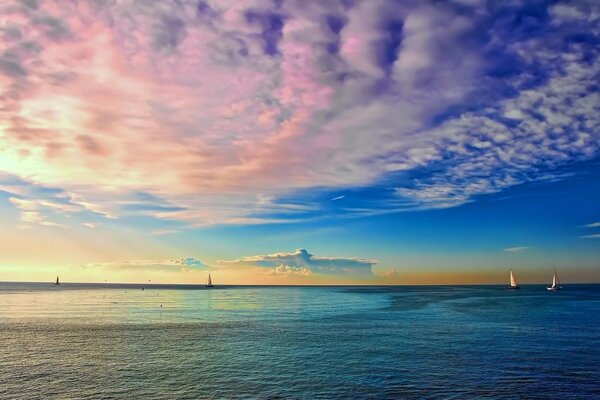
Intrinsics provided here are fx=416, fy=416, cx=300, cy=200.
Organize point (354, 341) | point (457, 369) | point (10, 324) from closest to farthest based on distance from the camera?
point (457, 369) < point (354, 341) < point (10, 324)

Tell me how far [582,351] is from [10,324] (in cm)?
12251

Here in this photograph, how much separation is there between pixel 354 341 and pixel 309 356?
55.6 feet

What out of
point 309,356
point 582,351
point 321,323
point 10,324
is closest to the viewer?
point 309,356

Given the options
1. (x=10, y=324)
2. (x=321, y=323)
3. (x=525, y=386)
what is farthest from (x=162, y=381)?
(x=10, y=324)

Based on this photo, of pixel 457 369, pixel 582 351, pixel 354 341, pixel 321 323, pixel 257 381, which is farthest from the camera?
pixel 321 323

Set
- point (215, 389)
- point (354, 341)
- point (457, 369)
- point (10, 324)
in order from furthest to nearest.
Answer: point (10, 324), point (354, 341), point (457, 369), point (215, 389)

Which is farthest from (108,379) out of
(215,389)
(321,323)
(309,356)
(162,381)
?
(321,323)

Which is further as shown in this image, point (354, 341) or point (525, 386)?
point (354, 341)

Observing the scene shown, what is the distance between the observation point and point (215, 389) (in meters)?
47.2

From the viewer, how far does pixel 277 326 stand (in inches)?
4080

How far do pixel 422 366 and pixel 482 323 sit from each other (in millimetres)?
58735

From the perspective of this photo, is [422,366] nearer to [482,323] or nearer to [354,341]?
[354,341]

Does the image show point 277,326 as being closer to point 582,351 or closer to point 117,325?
point 117,325

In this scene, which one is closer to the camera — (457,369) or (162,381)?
(162,381)
